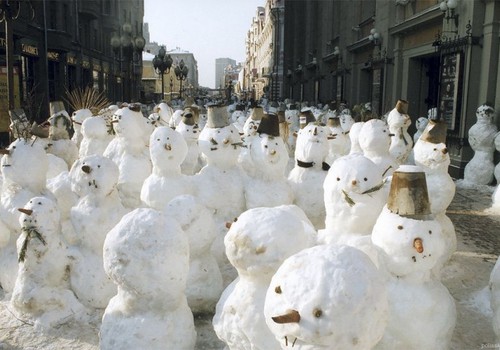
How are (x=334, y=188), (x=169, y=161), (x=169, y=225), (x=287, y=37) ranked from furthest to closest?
(x=287, y=37) < (x=169, y=161) < (x=334, y=188) < (x=169, y=225)

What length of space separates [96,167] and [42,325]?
4.43 feet

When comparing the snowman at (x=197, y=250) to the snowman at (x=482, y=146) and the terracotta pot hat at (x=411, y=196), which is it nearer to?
the terracotta pot hat at (x=411, y=196)

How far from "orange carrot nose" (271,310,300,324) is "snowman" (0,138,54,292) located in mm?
3175

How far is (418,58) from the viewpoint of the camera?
13062 mm

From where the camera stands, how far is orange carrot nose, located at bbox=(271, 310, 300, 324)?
2.13 meters

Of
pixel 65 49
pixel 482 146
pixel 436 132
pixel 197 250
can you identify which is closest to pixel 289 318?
pixel 197 250

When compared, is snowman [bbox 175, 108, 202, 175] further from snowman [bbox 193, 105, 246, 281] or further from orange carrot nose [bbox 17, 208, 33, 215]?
orange carrot nose [bbox 17, 208, 33, 215]

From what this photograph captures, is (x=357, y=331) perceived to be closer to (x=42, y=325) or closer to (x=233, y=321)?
(x=233, y=321)

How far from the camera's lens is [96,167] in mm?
4457

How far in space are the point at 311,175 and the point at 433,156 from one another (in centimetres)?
126

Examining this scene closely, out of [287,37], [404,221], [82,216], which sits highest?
[287,37]

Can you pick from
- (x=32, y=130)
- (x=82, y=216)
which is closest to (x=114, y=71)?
(x=32, y=130)

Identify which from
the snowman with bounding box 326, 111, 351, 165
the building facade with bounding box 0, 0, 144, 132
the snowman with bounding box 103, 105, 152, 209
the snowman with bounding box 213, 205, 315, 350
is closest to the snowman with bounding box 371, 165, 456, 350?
the snowman with bounding box 213, 205, 315, 350

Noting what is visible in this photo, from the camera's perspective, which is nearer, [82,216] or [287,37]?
[82,216]
